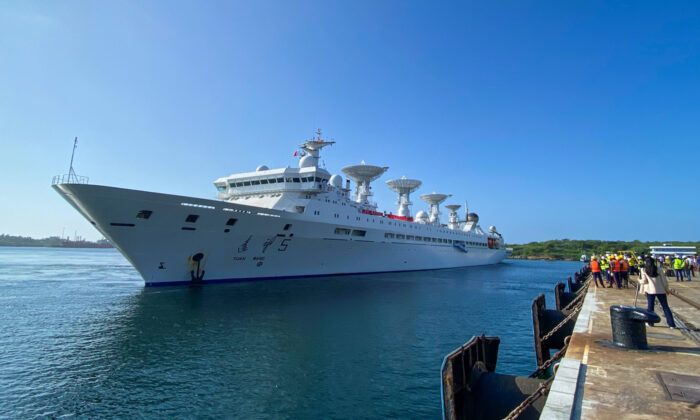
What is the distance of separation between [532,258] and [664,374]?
154 m

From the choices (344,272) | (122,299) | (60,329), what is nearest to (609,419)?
(60,329)

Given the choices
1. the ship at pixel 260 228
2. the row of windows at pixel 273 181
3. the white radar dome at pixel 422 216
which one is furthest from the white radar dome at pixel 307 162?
the white radar dome at pixel 422 216

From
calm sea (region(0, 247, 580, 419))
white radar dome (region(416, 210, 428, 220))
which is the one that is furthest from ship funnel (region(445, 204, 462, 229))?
calm sea (region(0, 247, 580, 419))

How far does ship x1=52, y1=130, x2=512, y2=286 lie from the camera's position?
63.0 ft

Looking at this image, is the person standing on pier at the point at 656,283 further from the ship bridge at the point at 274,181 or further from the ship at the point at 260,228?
the ship bridge at the point at 274,181

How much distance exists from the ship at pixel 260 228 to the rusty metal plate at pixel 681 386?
2054cm

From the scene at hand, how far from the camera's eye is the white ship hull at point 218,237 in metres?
18.8

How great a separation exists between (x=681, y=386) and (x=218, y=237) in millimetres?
A: 22029

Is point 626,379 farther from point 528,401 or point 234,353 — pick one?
point 234,353

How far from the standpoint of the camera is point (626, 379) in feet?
15.3

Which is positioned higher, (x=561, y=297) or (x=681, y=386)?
(x=681, y=386)

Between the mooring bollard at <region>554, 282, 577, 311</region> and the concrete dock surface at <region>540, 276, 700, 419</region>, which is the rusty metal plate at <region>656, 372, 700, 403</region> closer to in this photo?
the concrete dock surface at <region>540, 276, 700, 419</region>

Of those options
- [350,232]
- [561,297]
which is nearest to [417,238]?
[350,232]

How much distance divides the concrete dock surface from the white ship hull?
63.7 feet
